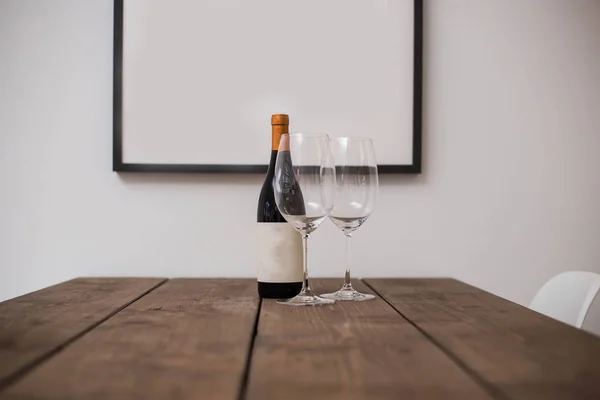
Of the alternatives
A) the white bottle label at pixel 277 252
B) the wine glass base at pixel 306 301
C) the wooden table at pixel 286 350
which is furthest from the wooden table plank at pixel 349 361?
the white bottle label at pixel 277 252

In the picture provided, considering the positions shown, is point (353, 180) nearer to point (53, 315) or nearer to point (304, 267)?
point (304, 267)

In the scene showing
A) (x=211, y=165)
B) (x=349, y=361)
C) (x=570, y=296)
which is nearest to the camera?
(x=349, y=361)

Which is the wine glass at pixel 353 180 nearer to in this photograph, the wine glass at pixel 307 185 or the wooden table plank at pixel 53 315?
the wine glass at pixel 307 185

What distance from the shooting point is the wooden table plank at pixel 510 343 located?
0.64 metres

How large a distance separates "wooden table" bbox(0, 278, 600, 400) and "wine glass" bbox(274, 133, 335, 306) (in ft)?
0.49

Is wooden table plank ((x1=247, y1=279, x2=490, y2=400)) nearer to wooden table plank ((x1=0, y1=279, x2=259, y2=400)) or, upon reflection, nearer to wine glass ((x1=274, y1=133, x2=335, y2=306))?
wooden table plank ((x1=0, y1=279, x2=259, y2=400))

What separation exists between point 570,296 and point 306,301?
589 mm

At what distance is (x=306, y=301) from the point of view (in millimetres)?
1192

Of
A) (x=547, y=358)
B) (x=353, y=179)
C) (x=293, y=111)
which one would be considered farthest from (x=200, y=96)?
(x=547, y=358)

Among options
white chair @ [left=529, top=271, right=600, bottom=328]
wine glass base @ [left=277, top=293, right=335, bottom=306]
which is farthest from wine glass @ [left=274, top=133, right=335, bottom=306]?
white chair @ [left=529, top=271, right=600, bottom=328]

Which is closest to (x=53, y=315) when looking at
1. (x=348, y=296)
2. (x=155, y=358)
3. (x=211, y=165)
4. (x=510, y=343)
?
(x=155, y=358)

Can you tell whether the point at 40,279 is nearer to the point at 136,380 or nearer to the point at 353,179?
the point at 353,179

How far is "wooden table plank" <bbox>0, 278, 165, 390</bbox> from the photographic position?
2.48 ft

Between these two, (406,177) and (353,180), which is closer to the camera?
(353,180)
